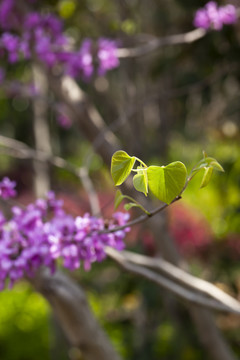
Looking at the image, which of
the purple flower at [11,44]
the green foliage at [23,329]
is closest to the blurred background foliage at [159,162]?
the green foliage at [23,329]

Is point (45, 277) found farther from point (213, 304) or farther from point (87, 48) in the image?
point (87, 48)

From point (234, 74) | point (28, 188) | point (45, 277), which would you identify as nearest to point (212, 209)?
point (234, 74)

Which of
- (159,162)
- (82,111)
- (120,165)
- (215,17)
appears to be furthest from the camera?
(159,162)

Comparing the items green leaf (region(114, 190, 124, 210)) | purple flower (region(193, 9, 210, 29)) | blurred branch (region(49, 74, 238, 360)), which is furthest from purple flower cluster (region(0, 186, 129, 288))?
purple flower (region(193, 9, 210, 29))

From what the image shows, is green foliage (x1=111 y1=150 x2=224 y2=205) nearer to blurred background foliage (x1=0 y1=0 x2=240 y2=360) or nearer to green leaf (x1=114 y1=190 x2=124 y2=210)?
green leaf (x1=114 y1=190 x2=124 y2=210)

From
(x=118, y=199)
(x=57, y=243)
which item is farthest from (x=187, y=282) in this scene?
(x=118, y=199)

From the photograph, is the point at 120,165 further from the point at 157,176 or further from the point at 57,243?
the point at 57,243
